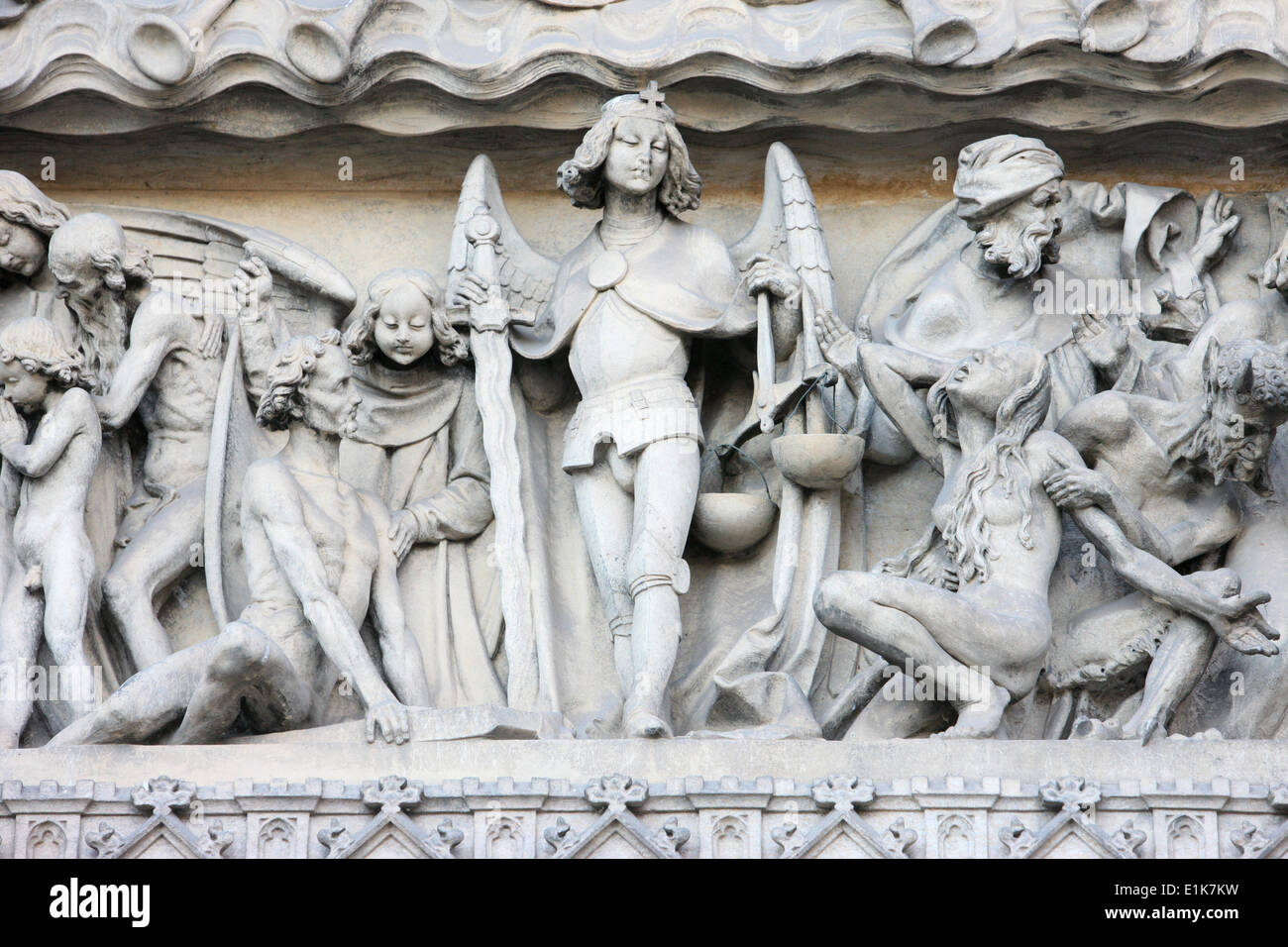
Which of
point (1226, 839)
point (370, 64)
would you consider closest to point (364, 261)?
point (370, 64)

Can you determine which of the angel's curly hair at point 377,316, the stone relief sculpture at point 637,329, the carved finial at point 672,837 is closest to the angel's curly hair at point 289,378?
the angel's curly hair at point 377,316

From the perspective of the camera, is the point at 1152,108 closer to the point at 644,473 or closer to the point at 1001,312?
the point at 1001,312


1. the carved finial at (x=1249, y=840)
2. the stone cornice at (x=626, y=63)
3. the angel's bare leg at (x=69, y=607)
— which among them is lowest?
the carved finial at (x=1249, y=840)

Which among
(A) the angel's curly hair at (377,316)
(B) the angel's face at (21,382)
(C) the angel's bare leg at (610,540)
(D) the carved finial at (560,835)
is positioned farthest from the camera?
(A) the angel's curly hair at (377,316)

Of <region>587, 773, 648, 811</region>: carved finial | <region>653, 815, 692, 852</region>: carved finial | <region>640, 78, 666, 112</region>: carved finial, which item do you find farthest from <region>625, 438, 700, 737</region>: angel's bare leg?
<region>640, 78, 666, 112</region>: carved finial

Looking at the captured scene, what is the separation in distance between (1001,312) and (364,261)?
8.19 ft

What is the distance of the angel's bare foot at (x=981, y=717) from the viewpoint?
31.5 ft

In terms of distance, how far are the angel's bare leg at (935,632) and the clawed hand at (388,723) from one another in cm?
148

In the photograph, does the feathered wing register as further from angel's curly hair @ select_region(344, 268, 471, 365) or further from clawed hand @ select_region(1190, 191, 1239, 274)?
clawed hand @ select_region(1190, 191, 1239, 274)

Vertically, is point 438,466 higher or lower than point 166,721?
higher

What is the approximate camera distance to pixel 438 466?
10734 millimetres

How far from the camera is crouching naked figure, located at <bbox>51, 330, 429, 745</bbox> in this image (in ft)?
31.9

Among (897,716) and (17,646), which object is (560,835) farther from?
(17,646)

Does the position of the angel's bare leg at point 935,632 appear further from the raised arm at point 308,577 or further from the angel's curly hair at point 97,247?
the angel's curly hair at point 97,247
